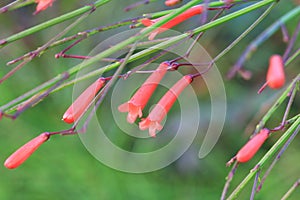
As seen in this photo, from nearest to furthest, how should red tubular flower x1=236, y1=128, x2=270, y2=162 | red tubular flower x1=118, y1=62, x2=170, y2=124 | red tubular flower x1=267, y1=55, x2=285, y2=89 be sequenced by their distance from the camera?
red tubular flower x1=267, y1=55, x2=285, y2=89 < red tubular flower x1=236, y1=128, x2=270, y2=162 < red tubular flower x1=118, y1=62, x2=170, y2=124

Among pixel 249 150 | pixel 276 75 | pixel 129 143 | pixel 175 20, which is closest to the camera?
pixel 276 75

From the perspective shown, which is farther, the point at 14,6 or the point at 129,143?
the point at 129,143

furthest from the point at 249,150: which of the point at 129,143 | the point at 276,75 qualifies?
the point at 129,143

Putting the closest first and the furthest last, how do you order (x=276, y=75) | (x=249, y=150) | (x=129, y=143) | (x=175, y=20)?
(x=276, y=75)
(x=249, y=150)
(x=175, y=20)
(x=129, y=143)

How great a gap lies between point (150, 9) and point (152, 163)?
0.56 meters

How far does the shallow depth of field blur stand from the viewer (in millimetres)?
2010

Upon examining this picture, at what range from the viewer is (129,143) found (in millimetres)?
2127

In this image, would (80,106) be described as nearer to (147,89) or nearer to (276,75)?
(147,89)

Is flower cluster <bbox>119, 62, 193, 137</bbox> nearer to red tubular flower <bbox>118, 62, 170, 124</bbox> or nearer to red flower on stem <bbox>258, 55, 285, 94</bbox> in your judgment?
red tubular flower <bbox>118, 62, 170, 124</bbox>

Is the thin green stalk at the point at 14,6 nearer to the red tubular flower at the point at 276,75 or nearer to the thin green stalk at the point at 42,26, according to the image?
the thin green stalk at the point at 42,26

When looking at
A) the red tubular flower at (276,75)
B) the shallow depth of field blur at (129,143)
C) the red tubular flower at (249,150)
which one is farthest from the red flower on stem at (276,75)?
the shallow depth of field blur at (129,143)

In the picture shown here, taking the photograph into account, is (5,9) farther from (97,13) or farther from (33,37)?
(33,37)

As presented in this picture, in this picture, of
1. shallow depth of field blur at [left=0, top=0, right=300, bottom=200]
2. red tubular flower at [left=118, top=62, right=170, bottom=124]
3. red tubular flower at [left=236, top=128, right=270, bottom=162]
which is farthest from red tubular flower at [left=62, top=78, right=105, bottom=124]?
shallow depth of field blur at [left=0, top=0, right=300, bottom=200]

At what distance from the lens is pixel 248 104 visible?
2010 millimetres
